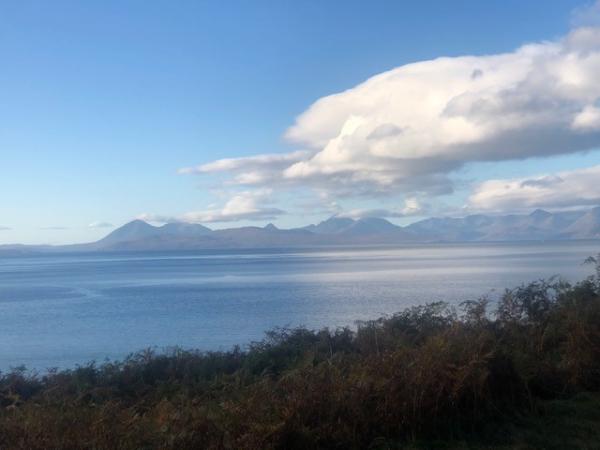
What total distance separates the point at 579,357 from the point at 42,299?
59544 mm

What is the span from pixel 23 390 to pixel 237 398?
915 centimetres

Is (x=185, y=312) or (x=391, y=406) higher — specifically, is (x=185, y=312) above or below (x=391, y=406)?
below

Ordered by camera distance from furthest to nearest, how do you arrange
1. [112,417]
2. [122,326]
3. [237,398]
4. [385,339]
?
[122,326], [385,339], [237,398], [112,417]

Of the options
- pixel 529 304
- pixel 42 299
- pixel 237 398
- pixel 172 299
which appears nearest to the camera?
pixel 237 398

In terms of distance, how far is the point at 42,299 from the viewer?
62.2 meters

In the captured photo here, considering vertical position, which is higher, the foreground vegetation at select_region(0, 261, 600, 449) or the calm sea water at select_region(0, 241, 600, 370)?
the foreground vegetation at select_region(0, 261, 600, 449)

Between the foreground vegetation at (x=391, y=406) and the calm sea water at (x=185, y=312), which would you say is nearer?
the foreground vegetation at (x=391, y=406)

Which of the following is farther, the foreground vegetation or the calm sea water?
the calm sea water

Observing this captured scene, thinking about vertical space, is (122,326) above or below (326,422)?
below

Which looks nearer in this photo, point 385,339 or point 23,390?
point 385,339

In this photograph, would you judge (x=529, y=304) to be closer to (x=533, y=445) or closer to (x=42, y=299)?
(x=533, y=445)

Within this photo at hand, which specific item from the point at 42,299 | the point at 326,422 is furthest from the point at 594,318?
the point at 42,299

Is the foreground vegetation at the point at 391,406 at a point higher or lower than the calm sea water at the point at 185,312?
higher

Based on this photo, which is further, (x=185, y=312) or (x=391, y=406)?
(x=185, y=312)
